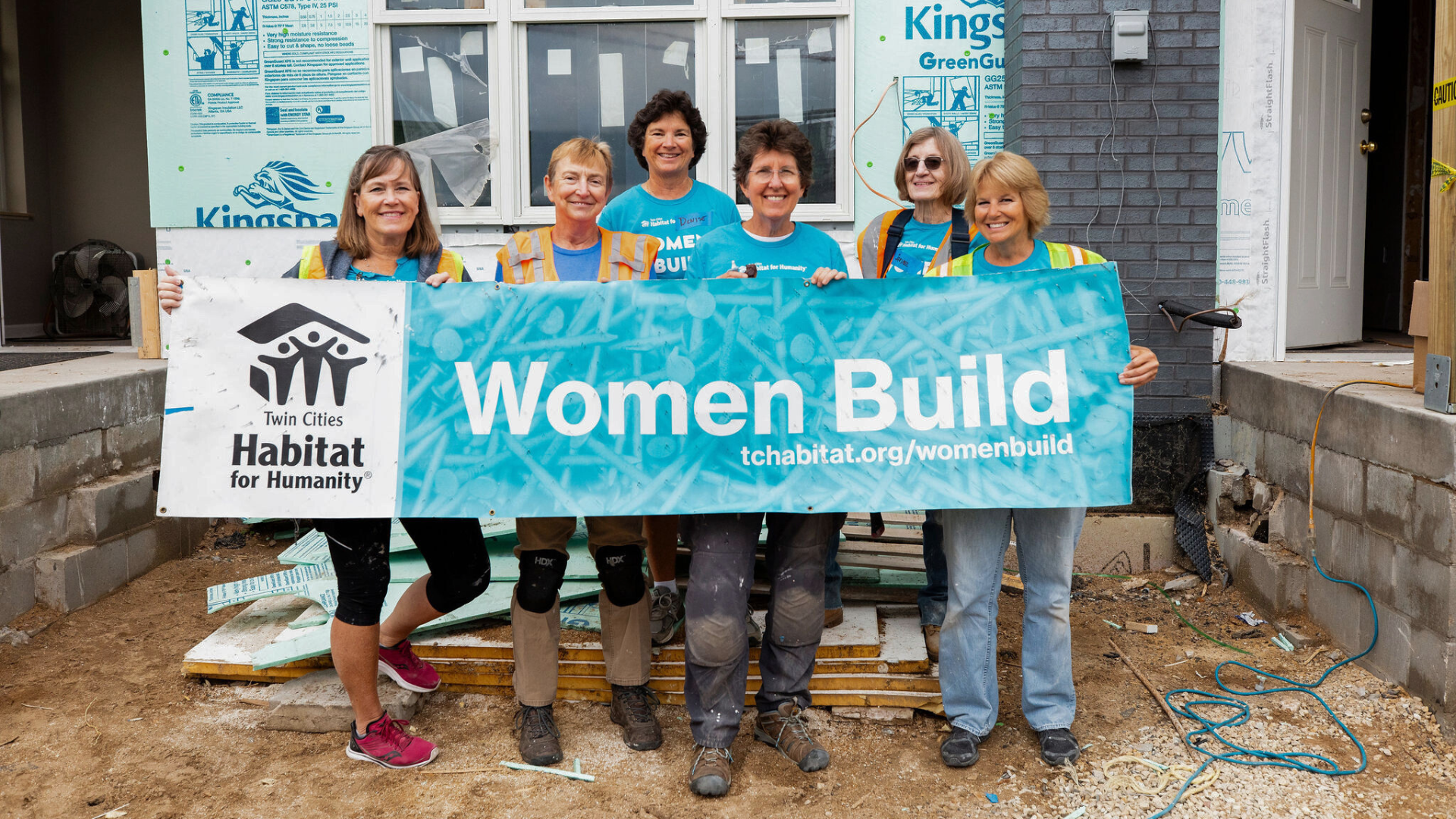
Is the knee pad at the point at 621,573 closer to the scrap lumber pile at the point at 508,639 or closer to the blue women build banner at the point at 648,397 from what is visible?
the blue women build banner at the point at 648,397

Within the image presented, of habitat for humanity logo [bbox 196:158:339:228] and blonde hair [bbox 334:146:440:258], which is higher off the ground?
habitat for humanity logo [bbox 196:158:339:228]

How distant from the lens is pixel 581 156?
3393 millimetres

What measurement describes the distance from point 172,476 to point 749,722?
2.03m

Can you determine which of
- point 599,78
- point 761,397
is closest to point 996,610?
point 761,397

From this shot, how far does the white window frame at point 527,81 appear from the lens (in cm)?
624

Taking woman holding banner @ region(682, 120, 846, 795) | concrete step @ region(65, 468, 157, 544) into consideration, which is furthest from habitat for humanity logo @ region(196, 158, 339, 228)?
woman holding banner @ region(682, 120, 846, 795)

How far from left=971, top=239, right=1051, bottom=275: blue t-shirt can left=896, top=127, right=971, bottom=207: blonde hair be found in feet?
1.60

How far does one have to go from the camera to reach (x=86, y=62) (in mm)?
10906

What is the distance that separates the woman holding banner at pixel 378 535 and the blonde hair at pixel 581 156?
438mm

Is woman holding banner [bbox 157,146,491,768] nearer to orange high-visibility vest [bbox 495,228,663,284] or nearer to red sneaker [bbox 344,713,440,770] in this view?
red sneaker [bbox 344,713,440,770]

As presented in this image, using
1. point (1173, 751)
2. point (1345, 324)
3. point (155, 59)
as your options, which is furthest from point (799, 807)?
point (155, 59)

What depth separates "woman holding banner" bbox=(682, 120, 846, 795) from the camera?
10.5 feet

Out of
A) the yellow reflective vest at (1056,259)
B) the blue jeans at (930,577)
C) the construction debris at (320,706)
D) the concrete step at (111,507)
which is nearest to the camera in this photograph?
the yellow reflective vest at (1056,259)

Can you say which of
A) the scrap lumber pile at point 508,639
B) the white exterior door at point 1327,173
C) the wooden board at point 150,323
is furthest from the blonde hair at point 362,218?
the white exterior door at point 1327,173
